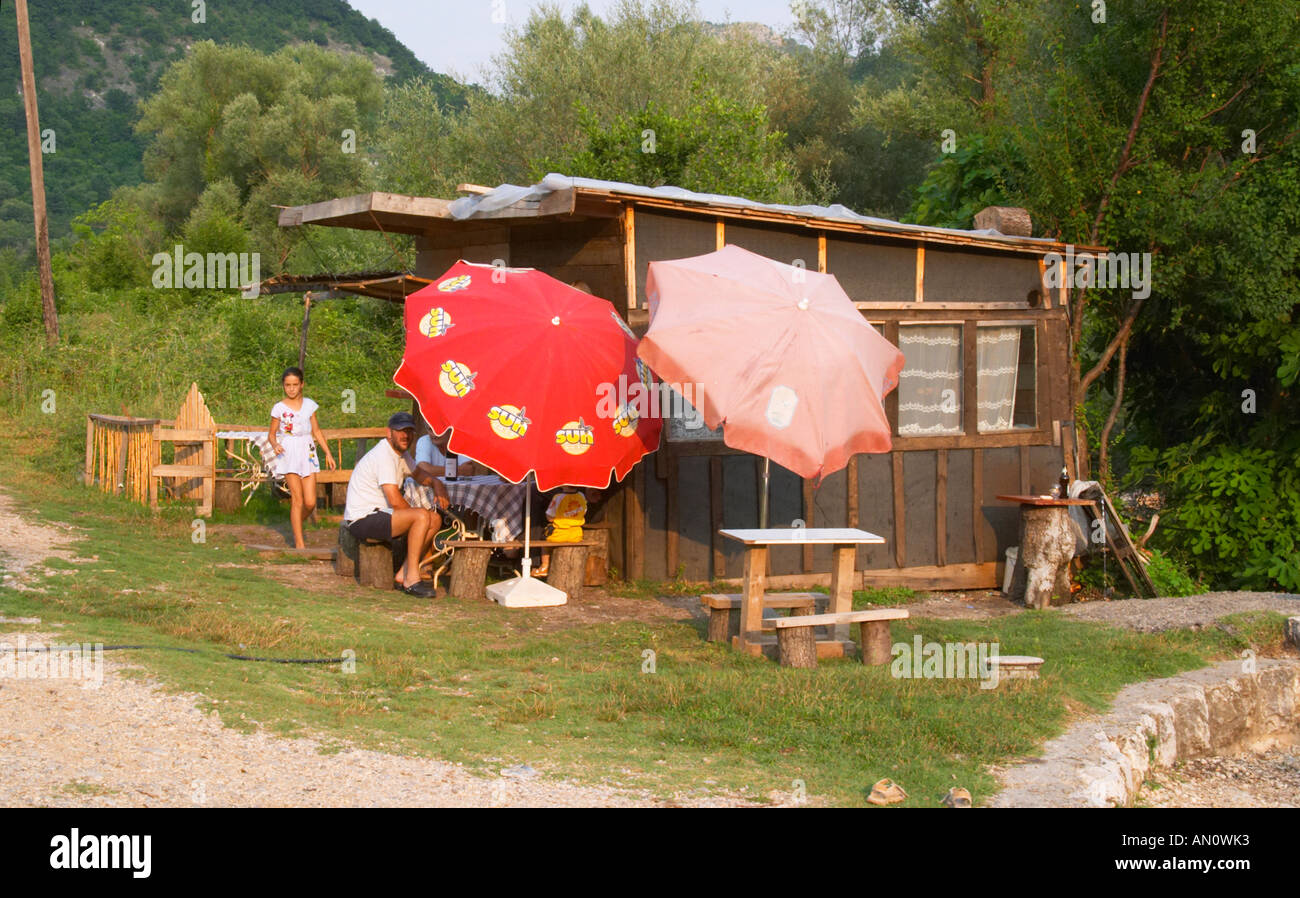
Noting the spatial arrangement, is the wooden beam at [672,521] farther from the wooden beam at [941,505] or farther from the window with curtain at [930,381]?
the wooden beam at [941,505]

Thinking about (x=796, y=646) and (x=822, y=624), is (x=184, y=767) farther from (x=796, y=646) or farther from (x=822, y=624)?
(x=822, y=624)

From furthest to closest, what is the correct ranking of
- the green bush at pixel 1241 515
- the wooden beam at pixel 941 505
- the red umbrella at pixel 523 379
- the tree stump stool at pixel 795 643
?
the green bush at pixel 1241 515 → the wooden beam at pixel 941 505 → the red umbrella at pixel 523 379 → the tree stump stool at pixel 795 643

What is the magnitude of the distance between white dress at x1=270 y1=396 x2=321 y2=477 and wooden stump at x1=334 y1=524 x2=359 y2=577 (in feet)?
4.80

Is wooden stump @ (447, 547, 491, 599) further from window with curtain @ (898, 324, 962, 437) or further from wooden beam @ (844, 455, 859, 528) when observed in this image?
window with curtain @ (898, 324, 962, 437)

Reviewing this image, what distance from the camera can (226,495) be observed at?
13.8 metres

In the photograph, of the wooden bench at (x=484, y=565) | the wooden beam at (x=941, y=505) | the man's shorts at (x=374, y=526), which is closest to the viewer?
the man's shorts at (x=374, y=526)

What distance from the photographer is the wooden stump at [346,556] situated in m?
10.4

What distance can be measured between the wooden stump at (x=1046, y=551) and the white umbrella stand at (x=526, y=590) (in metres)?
4.25

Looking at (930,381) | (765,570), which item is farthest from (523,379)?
(930,381)

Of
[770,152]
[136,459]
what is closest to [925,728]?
[136,459]

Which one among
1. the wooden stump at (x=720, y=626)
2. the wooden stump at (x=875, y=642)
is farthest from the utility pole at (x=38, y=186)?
the wooden stump at (x=875, y=642)

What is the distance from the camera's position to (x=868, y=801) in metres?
5.32
